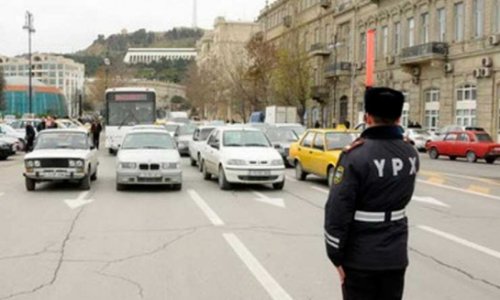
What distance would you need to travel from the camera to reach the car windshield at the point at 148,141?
58.5 ft

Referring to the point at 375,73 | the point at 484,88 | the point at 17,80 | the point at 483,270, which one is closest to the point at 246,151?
the point at 483,270

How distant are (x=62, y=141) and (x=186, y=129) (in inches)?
602

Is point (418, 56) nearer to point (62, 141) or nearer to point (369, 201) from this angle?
point (62, 141)

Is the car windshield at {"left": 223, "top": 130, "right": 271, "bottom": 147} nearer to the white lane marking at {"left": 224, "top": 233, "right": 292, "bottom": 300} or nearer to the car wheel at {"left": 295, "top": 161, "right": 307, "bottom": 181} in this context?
the car wheel at {"left": 295, "top": 161, "right": 307, "bottom": 181}

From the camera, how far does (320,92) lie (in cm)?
6894

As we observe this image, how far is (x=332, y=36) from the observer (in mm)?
68125

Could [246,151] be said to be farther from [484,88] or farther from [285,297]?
[484,88]

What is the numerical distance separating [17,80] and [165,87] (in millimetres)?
42693

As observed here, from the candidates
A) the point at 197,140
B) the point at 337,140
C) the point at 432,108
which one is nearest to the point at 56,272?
the point at 337,140

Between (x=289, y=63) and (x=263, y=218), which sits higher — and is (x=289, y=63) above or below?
above

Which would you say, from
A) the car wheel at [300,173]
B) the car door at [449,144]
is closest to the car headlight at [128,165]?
the car wheel at [300,173]

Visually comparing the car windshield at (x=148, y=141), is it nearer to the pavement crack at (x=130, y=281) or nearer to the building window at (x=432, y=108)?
the pavement crack at (x=130, y=281)

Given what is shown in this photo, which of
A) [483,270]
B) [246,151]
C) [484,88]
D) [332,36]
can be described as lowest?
[483,270]

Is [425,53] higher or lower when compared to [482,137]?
higher
